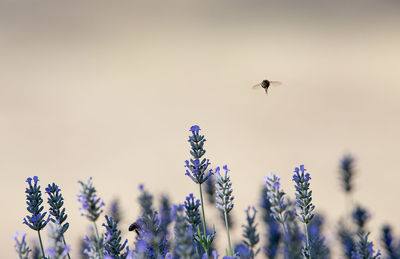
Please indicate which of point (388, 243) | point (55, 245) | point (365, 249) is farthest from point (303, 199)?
point (388, 243)

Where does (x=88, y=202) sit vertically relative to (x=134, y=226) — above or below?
above

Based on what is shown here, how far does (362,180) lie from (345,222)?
796 cm

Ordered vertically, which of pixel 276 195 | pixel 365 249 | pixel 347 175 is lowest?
pixel 365 249

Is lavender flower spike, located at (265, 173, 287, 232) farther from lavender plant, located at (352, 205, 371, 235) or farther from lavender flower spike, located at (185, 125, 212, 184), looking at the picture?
lavender plant, located at (352, 205, 371, 235)

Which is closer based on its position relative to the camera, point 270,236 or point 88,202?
point 88,202

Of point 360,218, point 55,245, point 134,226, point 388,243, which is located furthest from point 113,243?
point 360,218

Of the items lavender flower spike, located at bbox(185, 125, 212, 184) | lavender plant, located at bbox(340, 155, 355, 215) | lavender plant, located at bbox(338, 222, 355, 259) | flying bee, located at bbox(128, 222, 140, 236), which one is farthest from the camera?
lavender plant, located at bbox(340, 155, 355, 215)

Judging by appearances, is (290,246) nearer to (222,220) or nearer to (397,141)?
(222,220)

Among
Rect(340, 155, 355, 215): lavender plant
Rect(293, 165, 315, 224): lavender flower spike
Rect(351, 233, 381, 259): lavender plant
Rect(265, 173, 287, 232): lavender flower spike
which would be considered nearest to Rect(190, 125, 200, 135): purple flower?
Rect(265, 173, 287, 232): lavender flower spike

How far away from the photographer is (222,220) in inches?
186

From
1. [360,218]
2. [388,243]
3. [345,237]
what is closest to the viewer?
[388,243]

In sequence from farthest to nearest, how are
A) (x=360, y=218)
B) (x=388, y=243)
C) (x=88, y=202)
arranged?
1. (x=360, y=218)
2. (x=388, y=243)
3. (x=88, y=202)

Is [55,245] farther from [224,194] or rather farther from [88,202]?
[224,194]

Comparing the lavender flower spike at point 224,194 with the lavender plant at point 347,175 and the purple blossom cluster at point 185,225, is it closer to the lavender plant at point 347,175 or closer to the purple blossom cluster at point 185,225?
the purple blossom cluster at point 185,225
